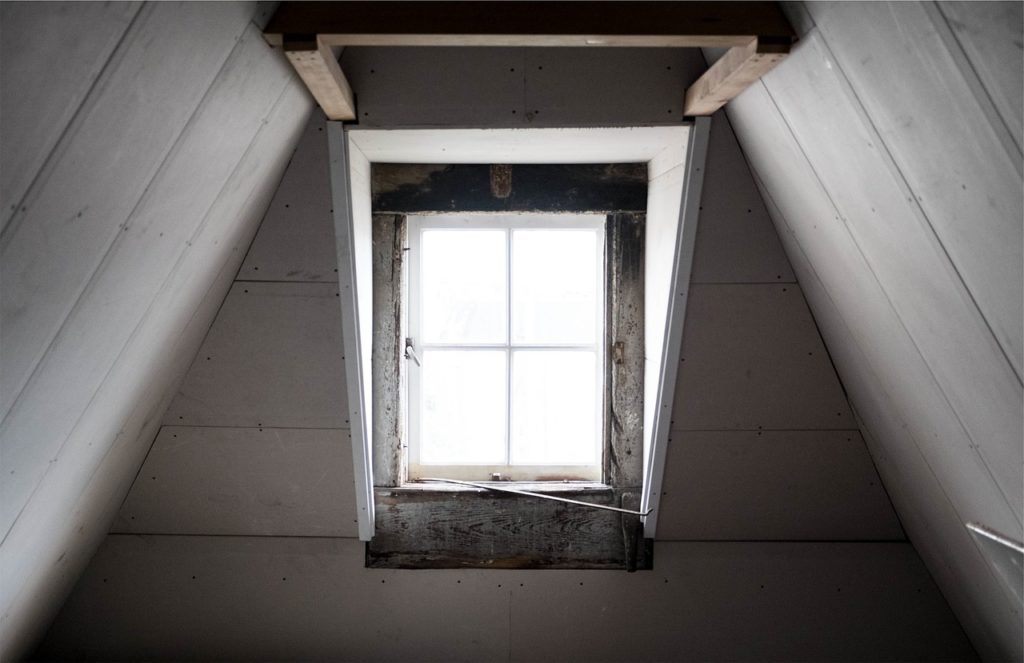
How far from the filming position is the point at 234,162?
1402 mm

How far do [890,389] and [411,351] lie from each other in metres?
1.26

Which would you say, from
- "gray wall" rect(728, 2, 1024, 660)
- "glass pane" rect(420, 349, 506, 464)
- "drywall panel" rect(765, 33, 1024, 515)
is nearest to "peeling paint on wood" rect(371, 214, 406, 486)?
"glass pane" rect(420, 349, 506, 464)

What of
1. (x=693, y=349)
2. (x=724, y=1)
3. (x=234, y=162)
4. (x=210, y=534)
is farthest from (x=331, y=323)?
(x=724, y=1)

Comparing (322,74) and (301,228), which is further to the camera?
(301,228)

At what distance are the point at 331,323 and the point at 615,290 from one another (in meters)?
0.81

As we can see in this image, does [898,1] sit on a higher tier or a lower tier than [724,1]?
lower

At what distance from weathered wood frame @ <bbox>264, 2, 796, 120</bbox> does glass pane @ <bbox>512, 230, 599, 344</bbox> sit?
91 centimetres

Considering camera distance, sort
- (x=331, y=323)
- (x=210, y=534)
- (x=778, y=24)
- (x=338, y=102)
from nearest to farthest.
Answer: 1. (x=778, y=24)
2. (x=338, y=102)
3. (x=331, y=323)
4. (x=210, y=534)

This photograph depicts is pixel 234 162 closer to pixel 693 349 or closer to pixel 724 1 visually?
pixel 724 1

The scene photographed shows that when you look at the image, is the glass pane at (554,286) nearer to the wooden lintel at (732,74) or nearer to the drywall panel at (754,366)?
the drywall panel at (754,366)

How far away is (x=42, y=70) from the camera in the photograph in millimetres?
795

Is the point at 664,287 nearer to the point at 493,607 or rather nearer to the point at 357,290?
the point at 357,290

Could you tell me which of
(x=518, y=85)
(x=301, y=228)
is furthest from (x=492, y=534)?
(x=518, y=85)

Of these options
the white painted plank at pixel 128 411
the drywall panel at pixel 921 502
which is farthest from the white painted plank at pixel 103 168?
the drywall panel at pixel 921 502
